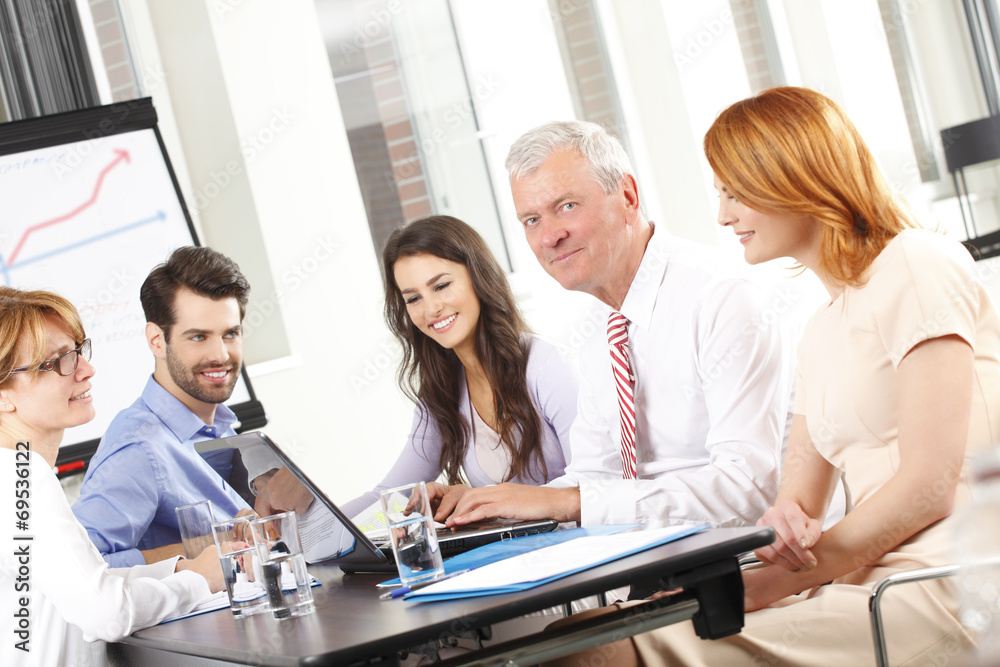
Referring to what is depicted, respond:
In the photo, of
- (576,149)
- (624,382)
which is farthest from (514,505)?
(576,149)

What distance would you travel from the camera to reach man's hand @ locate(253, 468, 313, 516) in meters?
1.38

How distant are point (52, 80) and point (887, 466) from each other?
324 centimetres

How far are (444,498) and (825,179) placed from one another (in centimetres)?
86

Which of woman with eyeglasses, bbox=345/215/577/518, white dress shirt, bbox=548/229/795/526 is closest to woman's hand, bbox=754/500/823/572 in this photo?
white dress shirt, bbox=548/229/795/526

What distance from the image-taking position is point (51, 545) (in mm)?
1359

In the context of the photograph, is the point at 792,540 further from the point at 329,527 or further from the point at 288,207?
the point at 288,207

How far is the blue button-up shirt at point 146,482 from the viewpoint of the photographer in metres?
1.94

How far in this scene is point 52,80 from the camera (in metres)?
3.37

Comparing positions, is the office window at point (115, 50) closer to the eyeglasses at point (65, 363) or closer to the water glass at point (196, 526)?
the eyeglasses at point (65, 363)

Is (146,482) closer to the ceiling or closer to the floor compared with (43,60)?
closer to the floor

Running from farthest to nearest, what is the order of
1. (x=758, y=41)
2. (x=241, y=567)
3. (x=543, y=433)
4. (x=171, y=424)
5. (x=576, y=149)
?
1. (x=758, y=41)
2. (x=543, y=433)
3. (x=171, y=424)
4. (x=576, y=149)
5. (x=241, y=567)

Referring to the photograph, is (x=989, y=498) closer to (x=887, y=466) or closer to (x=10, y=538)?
(x=887, y=466)

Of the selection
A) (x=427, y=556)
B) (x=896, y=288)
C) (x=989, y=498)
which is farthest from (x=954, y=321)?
(x=989, y=498)

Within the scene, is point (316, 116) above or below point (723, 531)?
above
